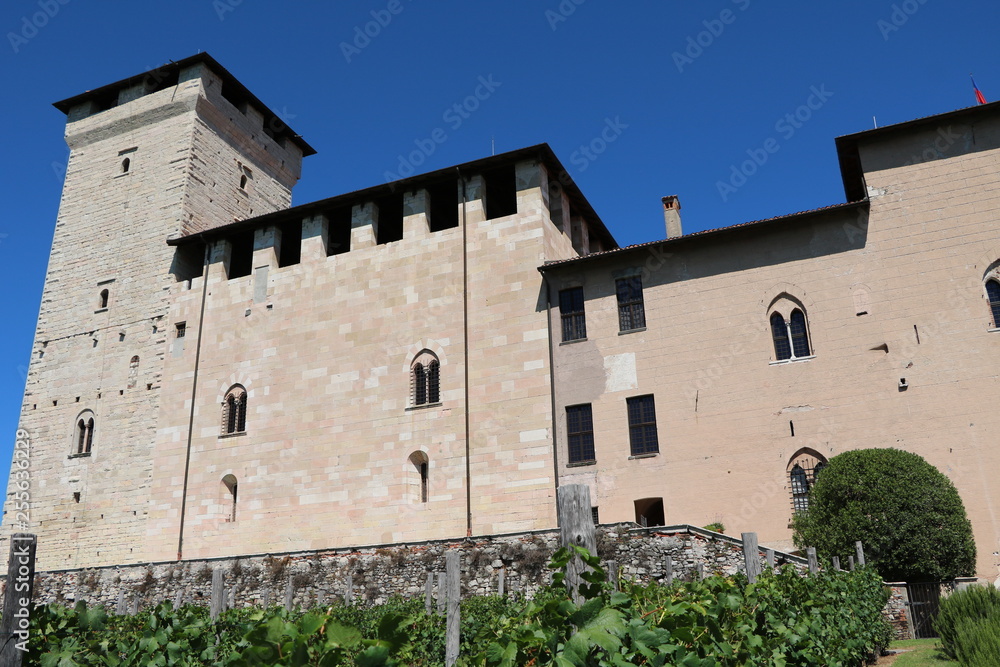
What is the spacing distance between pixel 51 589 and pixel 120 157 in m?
15.6

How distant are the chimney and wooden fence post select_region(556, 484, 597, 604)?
20729 millimetres

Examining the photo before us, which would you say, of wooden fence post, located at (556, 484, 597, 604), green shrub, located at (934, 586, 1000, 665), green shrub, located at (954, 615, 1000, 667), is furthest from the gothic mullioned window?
wooden fence post, located at (556, 484, 597, 604)

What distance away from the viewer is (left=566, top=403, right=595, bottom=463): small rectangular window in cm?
2131

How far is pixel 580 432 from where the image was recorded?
21.5m

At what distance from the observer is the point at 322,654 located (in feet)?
13.4

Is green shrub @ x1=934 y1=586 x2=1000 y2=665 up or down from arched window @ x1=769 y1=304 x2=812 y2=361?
down

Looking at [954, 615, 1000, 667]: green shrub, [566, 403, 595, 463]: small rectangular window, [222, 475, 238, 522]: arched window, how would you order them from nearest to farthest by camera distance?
[954, 615, 1000, 667]: green shrub < [566, 403, 595, 463]: small rectangular window < [222, 475, 238, 522]: arched window

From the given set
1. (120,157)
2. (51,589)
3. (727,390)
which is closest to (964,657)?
(727,390)

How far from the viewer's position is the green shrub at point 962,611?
35.3 ft

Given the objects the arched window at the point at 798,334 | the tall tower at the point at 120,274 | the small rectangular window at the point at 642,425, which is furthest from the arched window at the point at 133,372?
the arched window at the point at 798,334

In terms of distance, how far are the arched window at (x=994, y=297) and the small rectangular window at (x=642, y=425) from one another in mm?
7821

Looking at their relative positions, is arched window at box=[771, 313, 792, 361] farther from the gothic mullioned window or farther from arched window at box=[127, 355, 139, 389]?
arched window at box=[127, 355, 139, 389]

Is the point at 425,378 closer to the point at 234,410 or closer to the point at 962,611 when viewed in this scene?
the point at 234,410

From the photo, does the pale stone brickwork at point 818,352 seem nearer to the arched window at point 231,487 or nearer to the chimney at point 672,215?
the chimney at point 672,215
